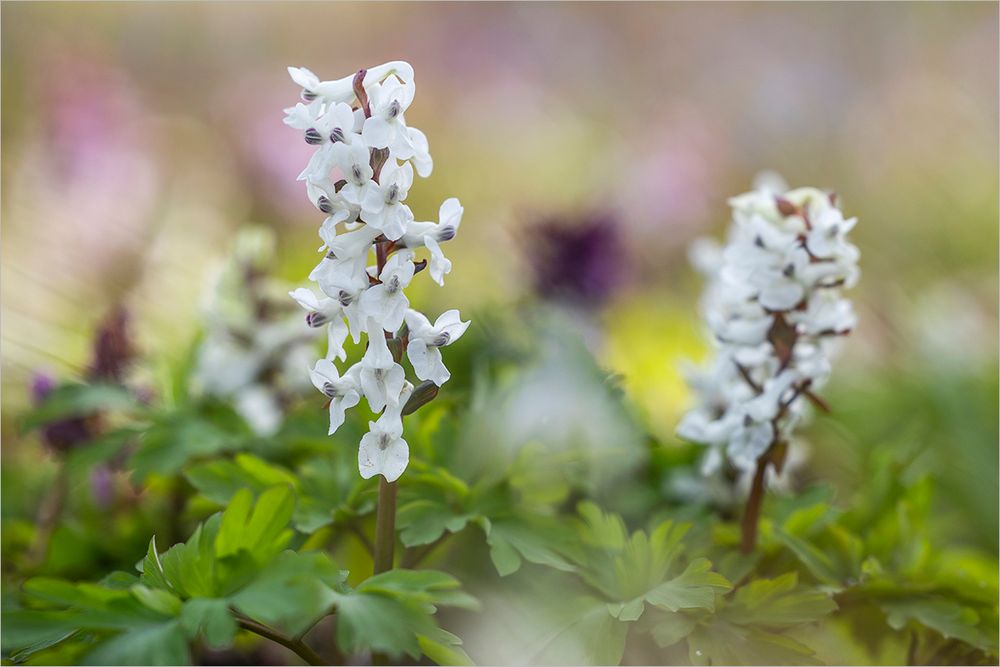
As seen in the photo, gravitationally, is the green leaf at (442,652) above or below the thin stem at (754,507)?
below

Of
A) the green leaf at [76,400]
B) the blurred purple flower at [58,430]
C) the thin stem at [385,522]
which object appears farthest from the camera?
the blurred purple flower at [58,430]

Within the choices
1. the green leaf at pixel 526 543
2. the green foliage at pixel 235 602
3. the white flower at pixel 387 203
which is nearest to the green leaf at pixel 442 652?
the green foliage at pixel 235 602

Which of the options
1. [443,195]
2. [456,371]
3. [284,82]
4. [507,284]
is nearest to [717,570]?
[456,371]

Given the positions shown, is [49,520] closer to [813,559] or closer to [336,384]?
[336,384]

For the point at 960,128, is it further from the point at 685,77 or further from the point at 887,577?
the point at 887,577

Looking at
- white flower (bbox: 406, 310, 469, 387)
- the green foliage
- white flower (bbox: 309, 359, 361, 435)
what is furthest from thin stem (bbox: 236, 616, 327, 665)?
white flower (bbox: 406, 310, 469, 387)

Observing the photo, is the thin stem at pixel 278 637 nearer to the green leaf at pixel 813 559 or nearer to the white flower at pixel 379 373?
the white flower at pixel 379 373
